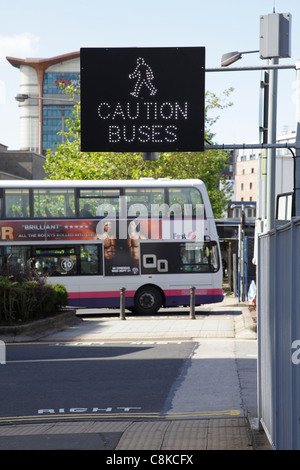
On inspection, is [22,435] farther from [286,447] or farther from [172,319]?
[172,319]

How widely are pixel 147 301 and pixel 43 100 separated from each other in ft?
434

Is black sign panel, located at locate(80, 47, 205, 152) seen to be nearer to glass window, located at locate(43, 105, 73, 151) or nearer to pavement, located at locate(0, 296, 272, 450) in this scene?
pavement, located at locate(0, 296, 272, 450)

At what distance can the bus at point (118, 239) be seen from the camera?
2694 cm

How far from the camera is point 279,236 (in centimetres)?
591

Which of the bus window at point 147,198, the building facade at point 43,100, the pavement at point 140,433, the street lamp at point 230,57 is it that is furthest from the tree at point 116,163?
the building facade at point 43,100

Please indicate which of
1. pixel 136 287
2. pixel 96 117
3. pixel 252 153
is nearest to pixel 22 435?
pixel 96 117

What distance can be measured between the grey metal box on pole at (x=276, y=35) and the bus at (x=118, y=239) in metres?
16.2

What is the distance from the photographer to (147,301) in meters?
27.2

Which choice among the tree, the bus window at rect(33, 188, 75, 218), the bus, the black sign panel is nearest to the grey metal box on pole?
the black sign panel

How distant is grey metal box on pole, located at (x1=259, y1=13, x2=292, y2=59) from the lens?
11.0m

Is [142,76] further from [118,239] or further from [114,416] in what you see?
[118,239]

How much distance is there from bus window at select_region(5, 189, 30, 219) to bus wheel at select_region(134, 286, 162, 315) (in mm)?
4621

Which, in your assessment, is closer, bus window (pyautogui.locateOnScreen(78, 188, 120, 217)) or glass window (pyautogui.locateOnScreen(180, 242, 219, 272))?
bus window (pyautogui.locateOnScreen(78, 188, 120, 217))

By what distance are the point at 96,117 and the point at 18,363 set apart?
4.91m
